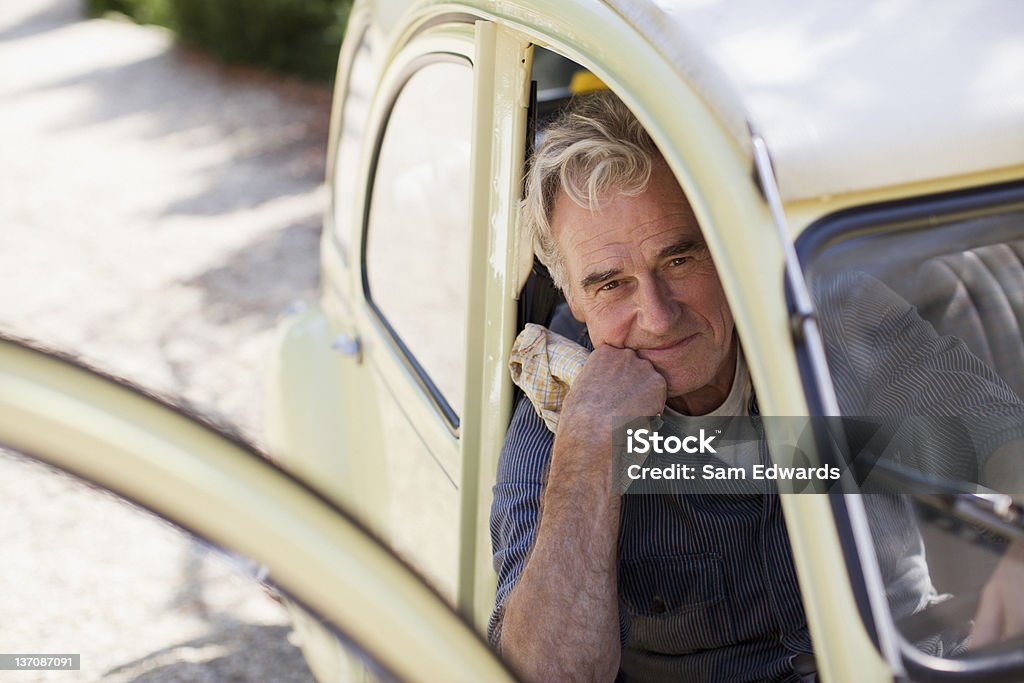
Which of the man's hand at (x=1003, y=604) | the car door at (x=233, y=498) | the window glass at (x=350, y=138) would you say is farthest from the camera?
the window glass at (x=350, y=138)

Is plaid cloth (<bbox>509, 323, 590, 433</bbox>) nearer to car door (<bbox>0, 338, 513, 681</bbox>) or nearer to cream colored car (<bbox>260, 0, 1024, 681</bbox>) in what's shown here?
cream colored car (<bbox>260, 0, 1024, 681</bbox>)

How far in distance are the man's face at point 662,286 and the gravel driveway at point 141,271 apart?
0.84 meters

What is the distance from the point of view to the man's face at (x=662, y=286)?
1.83 meters

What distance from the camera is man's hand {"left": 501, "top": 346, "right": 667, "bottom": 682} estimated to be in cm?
167

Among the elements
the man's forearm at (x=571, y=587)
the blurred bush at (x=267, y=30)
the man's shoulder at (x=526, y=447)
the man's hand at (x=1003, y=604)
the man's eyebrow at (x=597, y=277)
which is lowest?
the man's hand at (x=1003, y=604)

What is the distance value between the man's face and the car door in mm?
938

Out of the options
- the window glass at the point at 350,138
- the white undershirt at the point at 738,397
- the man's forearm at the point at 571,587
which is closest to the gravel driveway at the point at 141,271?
the man's forearm at the point at 571,587

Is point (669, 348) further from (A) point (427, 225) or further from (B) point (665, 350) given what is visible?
(A) point (427, 225)

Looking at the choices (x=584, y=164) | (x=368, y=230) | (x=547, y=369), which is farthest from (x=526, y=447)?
(x=368, y=230)

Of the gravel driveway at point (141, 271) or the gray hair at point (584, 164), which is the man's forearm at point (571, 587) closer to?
the gray hair at point (584, 164)

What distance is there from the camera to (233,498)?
970 mm

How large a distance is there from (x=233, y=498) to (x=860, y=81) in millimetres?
923

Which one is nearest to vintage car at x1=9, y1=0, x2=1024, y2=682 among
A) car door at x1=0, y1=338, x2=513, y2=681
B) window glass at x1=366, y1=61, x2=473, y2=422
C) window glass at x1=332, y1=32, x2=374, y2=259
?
car door at x1=0, y1=338, x2=513, y2=681

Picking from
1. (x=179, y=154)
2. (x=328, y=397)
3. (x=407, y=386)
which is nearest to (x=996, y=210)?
(x=407, y=386)
